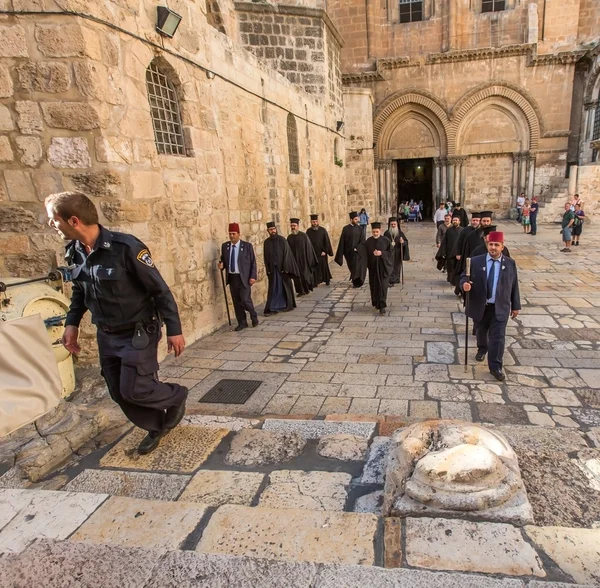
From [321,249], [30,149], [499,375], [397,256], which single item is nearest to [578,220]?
[397,256]

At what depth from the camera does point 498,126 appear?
21672mm

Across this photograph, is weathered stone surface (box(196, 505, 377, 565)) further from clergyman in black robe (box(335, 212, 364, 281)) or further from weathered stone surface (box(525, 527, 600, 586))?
clergyman in black robe (box(335, 212, 364, 281))

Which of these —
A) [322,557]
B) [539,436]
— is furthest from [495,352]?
[322,557]

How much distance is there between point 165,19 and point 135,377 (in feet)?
15.6

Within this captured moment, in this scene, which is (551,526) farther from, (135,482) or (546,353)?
(546,353)

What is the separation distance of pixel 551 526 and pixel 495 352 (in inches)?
122

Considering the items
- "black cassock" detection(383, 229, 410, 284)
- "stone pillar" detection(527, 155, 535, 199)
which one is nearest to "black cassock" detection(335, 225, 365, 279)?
"black cassock" detection(383, 229, 410, 284)

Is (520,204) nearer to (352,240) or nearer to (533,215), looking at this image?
(533,215)

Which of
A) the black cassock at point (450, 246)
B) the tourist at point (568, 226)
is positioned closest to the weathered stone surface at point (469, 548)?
the black cassock at point (450, 246)

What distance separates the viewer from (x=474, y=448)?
2285 mm

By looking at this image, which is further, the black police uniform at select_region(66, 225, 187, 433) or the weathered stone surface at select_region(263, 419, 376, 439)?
the weathered stone surface at select_region(263, 419, 376, 439)

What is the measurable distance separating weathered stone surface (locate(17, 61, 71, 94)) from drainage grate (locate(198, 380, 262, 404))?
3537 millimetres

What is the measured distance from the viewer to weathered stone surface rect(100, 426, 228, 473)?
2990 millimetres

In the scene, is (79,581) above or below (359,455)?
above
